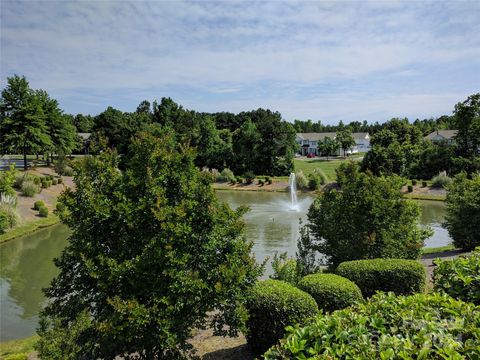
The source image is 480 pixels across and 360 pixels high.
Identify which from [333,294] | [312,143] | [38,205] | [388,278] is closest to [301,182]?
[38,205]

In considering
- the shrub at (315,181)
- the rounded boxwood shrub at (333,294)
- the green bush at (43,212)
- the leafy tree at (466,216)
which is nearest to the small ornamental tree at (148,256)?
the rounded boxwood shrub at (333,294)

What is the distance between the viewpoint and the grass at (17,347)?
33.1ft

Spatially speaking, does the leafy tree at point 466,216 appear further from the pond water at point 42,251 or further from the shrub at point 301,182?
the shrub at point 301,182

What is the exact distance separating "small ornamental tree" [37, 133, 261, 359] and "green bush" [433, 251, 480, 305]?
9.73ft

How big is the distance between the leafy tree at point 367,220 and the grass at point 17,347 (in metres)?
9.00

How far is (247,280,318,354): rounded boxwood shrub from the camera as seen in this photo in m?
7.48

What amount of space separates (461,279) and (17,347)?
10.9m

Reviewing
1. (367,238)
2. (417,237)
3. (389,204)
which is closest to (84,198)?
(367,238)

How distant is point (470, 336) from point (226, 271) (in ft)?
11.2

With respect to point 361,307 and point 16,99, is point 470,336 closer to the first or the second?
point 361,307

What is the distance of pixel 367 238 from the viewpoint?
38.3ft

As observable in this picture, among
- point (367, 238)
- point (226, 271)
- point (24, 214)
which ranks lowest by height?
point (24, 214)

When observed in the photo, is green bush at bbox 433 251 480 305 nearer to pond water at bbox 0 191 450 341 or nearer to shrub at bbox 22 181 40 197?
pond water at bbox 0 191 450 341

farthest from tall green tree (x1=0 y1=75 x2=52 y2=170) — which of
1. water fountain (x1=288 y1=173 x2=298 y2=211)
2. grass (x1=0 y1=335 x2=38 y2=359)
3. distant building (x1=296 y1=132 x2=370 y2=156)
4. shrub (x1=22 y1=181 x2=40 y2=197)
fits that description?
distant building (x1=296 y1=132 x2=370 y2=156)
